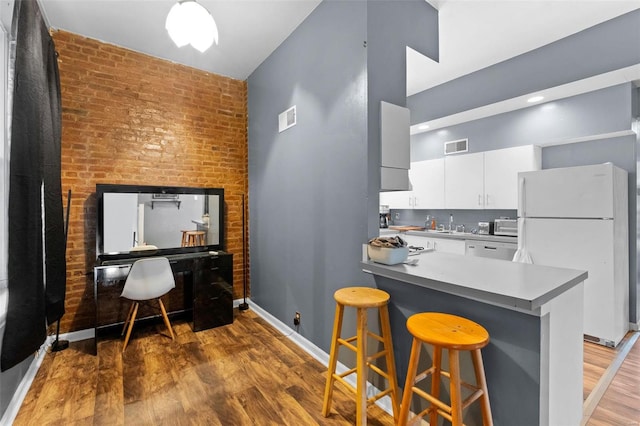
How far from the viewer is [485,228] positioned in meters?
4.11

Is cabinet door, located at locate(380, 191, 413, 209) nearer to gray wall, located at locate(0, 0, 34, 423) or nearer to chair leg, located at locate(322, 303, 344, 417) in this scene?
chair leg, located at locate(322, 303, 344, 417)

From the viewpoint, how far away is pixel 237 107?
12.7ft

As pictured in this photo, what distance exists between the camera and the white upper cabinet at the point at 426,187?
444cm

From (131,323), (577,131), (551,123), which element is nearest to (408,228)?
(551,123)

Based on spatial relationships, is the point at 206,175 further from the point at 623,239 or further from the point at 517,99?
the point at 623,239

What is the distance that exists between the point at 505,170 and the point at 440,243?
1248 millimetres

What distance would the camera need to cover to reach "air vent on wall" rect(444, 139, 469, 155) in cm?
436

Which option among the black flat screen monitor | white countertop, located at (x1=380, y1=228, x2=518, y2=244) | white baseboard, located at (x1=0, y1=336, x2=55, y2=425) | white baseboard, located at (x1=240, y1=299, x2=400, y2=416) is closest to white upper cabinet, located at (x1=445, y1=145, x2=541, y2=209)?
white countertop, located at (x1=380, y1=228, x2=518, y2=244)

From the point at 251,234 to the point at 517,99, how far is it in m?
3.60

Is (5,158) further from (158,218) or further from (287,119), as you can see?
(287,119)

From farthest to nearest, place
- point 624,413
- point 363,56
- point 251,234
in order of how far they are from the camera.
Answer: point 251,234 < point 363,56 < point 624,413

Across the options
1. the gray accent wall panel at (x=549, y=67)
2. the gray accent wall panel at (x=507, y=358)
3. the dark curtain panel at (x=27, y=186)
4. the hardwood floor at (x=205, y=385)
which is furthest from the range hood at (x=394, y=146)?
the dark curtain panel at (x=27, y=186)

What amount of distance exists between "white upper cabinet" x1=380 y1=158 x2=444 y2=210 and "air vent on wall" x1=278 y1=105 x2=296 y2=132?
7.88 ft

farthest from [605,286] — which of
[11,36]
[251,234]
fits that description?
[11,36]
